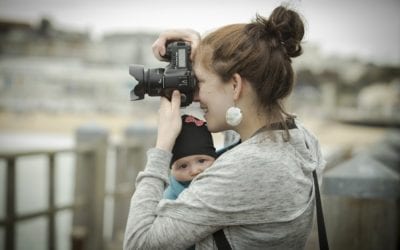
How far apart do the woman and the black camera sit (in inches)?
1.2

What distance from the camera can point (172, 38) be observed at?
5.56 feet

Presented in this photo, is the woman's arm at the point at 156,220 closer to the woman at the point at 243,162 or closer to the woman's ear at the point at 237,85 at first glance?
the woman at the point at 243,162

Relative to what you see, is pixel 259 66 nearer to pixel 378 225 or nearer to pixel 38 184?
pixel 378 225

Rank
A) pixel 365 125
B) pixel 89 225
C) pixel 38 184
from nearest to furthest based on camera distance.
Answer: pixel 89 225 → pixel 38 184 → pixel 365 125

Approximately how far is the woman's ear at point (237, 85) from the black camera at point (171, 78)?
14cm

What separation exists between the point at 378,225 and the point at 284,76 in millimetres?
1747

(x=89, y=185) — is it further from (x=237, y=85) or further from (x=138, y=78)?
(x=237, y=85)

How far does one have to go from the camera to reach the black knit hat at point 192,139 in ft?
5.35

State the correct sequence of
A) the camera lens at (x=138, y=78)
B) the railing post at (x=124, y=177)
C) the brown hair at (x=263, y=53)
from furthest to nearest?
the railing post at (x=124, y=177) → the camera lens at (x=138, y=78) → the brown hair at (x=263, y=53)

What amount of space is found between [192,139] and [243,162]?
0.38 meters

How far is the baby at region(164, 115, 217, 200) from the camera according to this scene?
164cm

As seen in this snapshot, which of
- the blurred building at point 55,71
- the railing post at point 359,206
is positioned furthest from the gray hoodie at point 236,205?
the blurred building at point 55,71

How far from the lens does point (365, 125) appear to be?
28609mm

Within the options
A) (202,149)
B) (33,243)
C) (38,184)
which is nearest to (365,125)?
(38,184)
